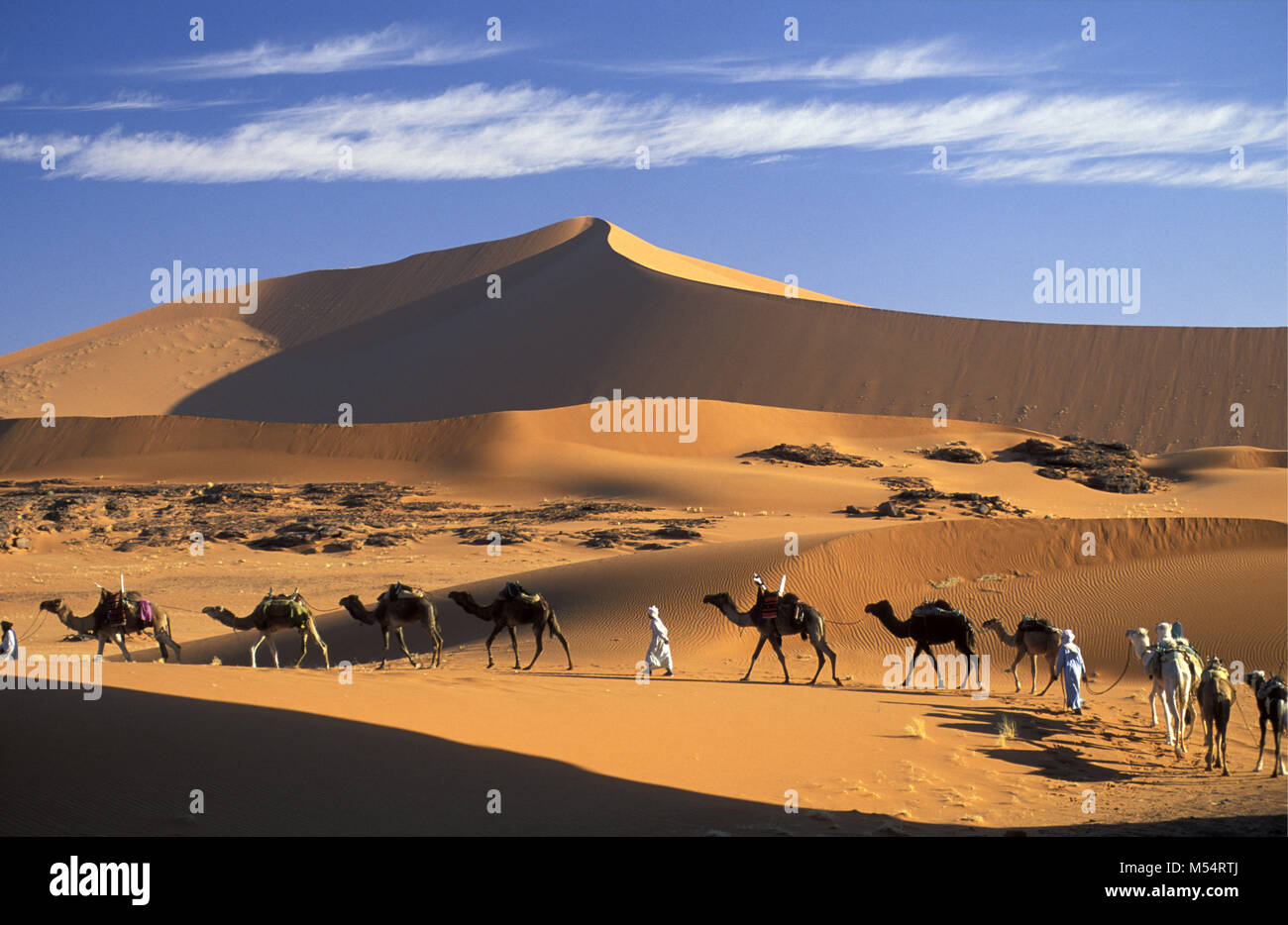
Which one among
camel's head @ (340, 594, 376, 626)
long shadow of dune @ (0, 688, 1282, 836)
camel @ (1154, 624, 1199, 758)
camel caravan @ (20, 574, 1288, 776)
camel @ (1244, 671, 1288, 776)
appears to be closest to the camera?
long shadow of dune @ (0, 688, 1282, 836)

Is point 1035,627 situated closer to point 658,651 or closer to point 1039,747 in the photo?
point 1039,747

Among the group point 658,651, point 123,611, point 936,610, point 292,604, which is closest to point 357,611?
point 292,604

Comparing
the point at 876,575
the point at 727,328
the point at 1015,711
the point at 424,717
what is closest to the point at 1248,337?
the point at 727,328

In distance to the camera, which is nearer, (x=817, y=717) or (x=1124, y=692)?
(x=817, y=717)

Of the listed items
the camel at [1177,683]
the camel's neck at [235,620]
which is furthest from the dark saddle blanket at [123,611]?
the camel at [1177,683]

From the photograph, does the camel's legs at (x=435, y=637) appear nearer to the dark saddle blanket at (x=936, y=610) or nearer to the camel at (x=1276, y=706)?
the dark saddle blanket at (x=936, y=610)

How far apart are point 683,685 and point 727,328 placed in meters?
73.5

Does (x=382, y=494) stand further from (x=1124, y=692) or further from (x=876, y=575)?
(x=1124, y=692)

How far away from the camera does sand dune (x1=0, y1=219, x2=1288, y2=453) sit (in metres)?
72.9

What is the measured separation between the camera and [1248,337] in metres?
75.9

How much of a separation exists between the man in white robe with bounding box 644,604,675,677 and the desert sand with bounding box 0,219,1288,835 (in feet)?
1.80

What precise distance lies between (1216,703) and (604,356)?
79.3 meters

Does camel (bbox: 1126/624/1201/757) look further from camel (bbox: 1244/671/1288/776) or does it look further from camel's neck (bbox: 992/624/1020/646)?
camel's neck (bbox: 992/624/1020/646)

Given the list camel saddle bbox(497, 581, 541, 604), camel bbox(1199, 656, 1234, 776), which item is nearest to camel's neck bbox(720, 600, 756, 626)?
camel saddle bbox(497, 581, 541, 604)
